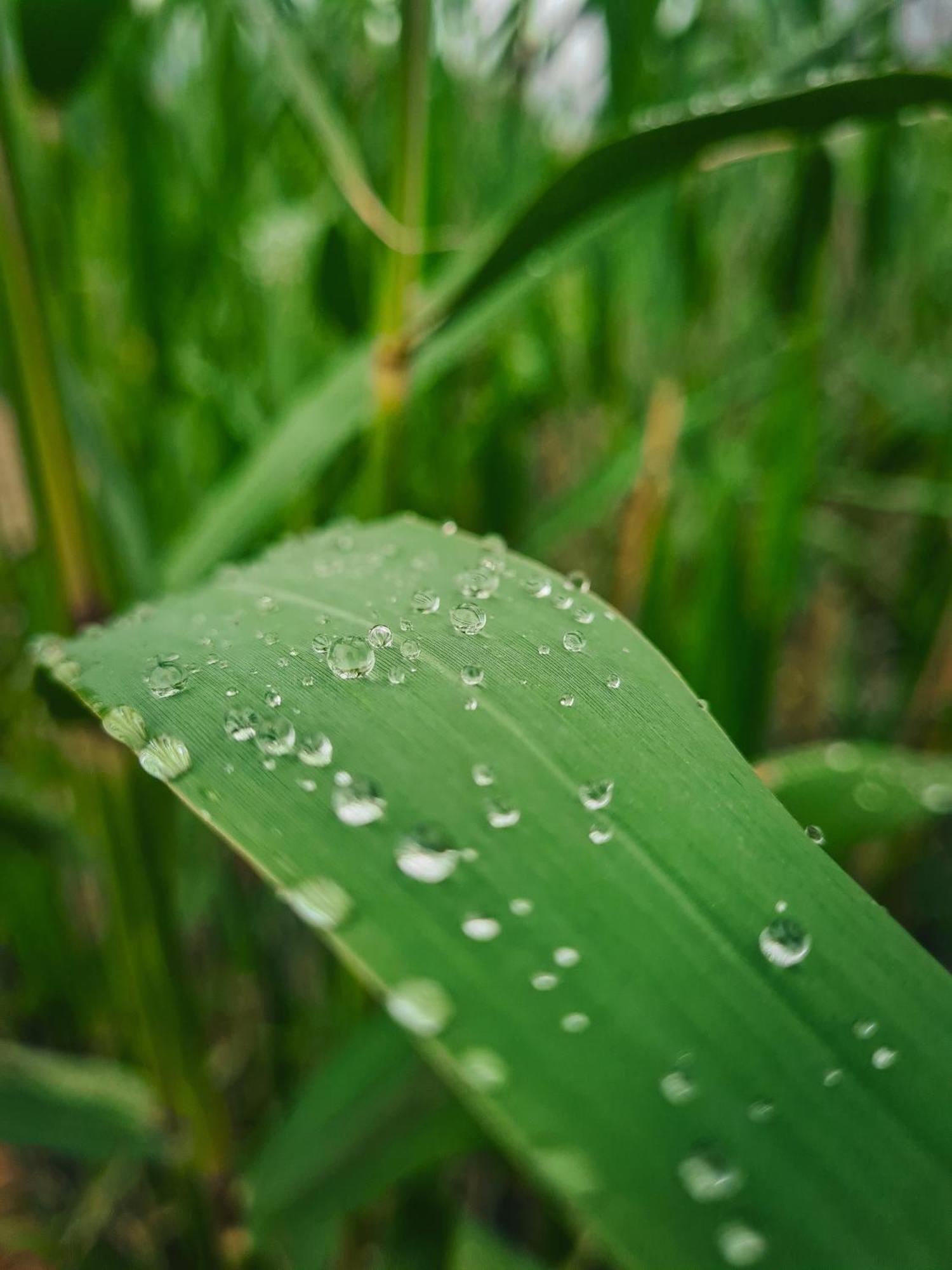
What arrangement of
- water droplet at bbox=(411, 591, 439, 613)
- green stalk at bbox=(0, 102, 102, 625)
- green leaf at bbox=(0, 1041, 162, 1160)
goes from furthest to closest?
green leaf at bbox=(0, 1041, 162, 1160)
green stalk at bbox=(0, 102, 102, 625)
water droplet at bbox=(411, 591, 439, 613)

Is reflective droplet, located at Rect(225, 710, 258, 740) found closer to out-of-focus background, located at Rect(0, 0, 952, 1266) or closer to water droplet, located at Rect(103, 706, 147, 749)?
water droplet, located at Rect(103, 706, 147, 749)

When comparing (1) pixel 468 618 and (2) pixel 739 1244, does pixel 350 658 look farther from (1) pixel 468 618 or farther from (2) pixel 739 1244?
(2) pixel 739 1244

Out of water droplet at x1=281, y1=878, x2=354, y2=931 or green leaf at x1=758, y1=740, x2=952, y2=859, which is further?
green leaf at x1=758, y1=740, x2=952, y2=859

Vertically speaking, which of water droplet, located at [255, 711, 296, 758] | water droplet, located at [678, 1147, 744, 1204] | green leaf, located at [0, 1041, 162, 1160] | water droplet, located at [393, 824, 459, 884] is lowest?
green leaf, located at [0, 1041, 162, 1160]

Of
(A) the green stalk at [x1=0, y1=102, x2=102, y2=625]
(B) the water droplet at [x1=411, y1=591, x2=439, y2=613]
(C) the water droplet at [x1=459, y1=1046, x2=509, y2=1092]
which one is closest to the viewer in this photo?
(C) the water droplet at [x1=459, y1=1046, x2=509, y2=1092]

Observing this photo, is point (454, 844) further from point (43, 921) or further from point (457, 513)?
point (43, 921)

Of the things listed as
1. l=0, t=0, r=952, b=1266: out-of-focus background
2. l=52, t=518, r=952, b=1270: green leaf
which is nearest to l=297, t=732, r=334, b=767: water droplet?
l=52, t=518, r=952, b=1270: green leaf
